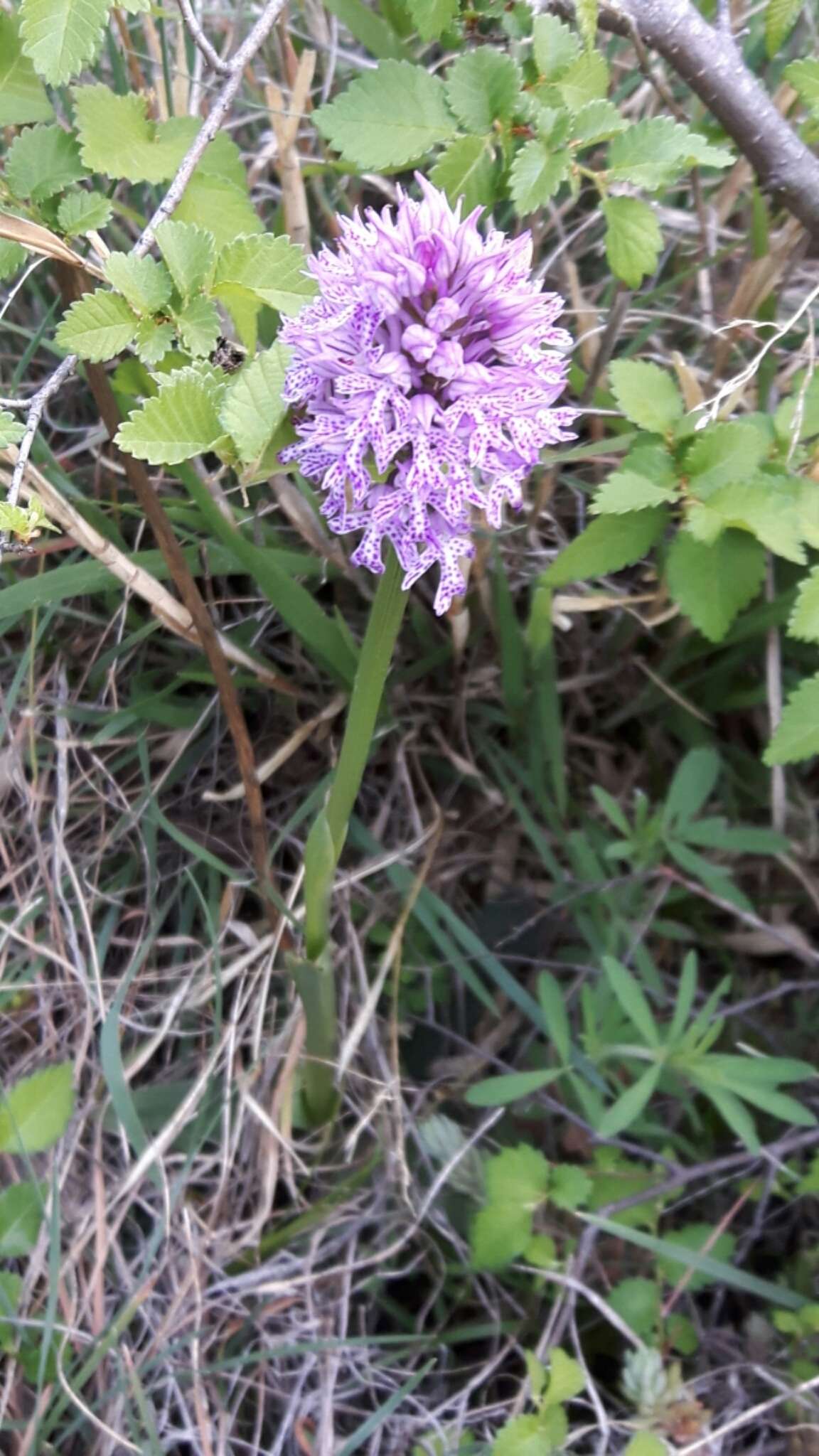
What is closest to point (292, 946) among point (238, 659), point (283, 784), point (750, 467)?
point (283, 784)

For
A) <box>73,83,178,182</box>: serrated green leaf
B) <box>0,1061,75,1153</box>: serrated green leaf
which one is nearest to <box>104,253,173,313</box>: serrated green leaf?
<box>73,83,178,182</box>: serrated green leaf

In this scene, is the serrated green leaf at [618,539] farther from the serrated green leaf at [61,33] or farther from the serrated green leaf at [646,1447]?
the serrated green leaf at [646,1447]

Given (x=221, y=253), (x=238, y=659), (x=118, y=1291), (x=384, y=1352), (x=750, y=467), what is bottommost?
(x=384, y=1352)

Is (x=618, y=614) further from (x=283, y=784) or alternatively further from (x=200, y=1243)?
(x=200, y=1243)

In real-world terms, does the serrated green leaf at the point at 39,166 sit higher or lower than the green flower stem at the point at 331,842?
higher

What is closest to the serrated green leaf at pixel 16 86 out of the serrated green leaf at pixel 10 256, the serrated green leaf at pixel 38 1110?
the serrated green leaf at pixel 10 256
